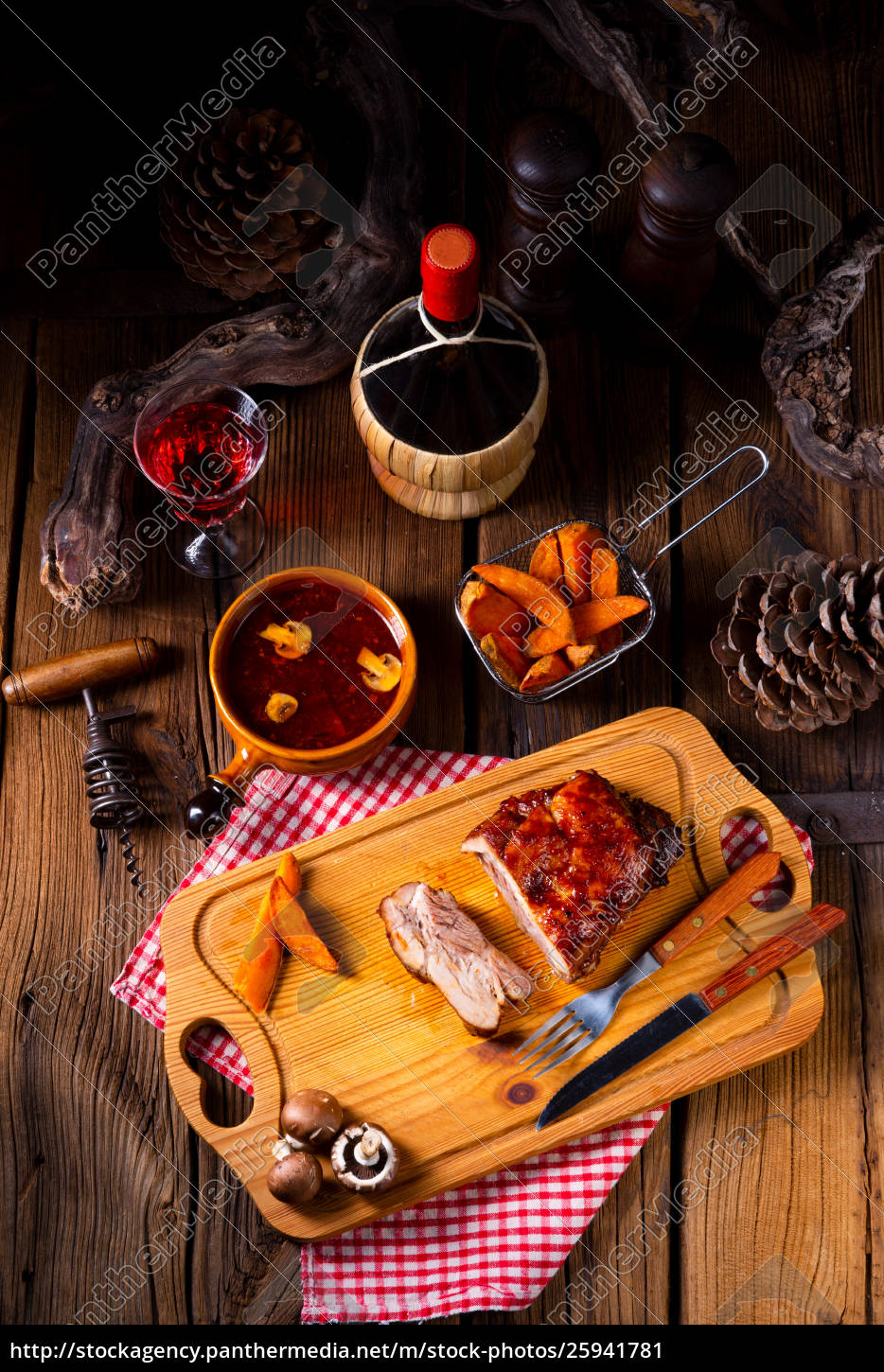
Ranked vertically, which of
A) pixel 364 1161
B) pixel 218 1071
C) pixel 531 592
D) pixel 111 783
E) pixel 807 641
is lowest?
pixel 218 1071

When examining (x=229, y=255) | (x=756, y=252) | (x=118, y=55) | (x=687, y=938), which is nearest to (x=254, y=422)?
(x=229, y=255)

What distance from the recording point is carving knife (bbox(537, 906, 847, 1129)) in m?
2.62

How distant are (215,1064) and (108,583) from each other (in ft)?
4.04

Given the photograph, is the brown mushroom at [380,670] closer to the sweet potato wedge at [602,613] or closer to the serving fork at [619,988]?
the sweet potato wedge at [602,613]

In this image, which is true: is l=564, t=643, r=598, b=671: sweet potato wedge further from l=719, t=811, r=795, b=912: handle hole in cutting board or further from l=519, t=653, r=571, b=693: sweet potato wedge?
l=719, t=811, r=795, b=912: handle hole in cutting board

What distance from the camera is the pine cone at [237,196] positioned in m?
2.84

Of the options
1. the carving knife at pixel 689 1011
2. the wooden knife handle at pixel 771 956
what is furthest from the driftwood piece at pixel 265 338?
the wooden knife handle at pixel 771 956

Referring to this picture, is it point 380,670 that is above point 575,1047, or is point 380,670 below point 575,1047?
above

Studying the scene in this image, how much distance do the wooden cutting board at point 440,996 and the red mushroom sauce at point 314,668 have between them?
263 mm

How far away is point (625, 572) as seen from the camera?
288cm

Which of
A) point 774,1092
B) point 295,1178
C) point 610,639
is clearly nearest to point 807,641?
point 610,639

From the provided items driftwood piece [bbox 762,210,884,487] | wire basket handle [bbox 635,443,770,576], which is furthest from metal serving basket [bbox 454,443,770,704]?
driftwood piece [bbox 762,210,884,487]

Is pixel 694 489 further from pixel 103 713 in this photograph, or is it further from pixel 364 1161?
pixel 364 1161

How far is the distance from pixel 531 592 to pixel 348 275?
97 cm
